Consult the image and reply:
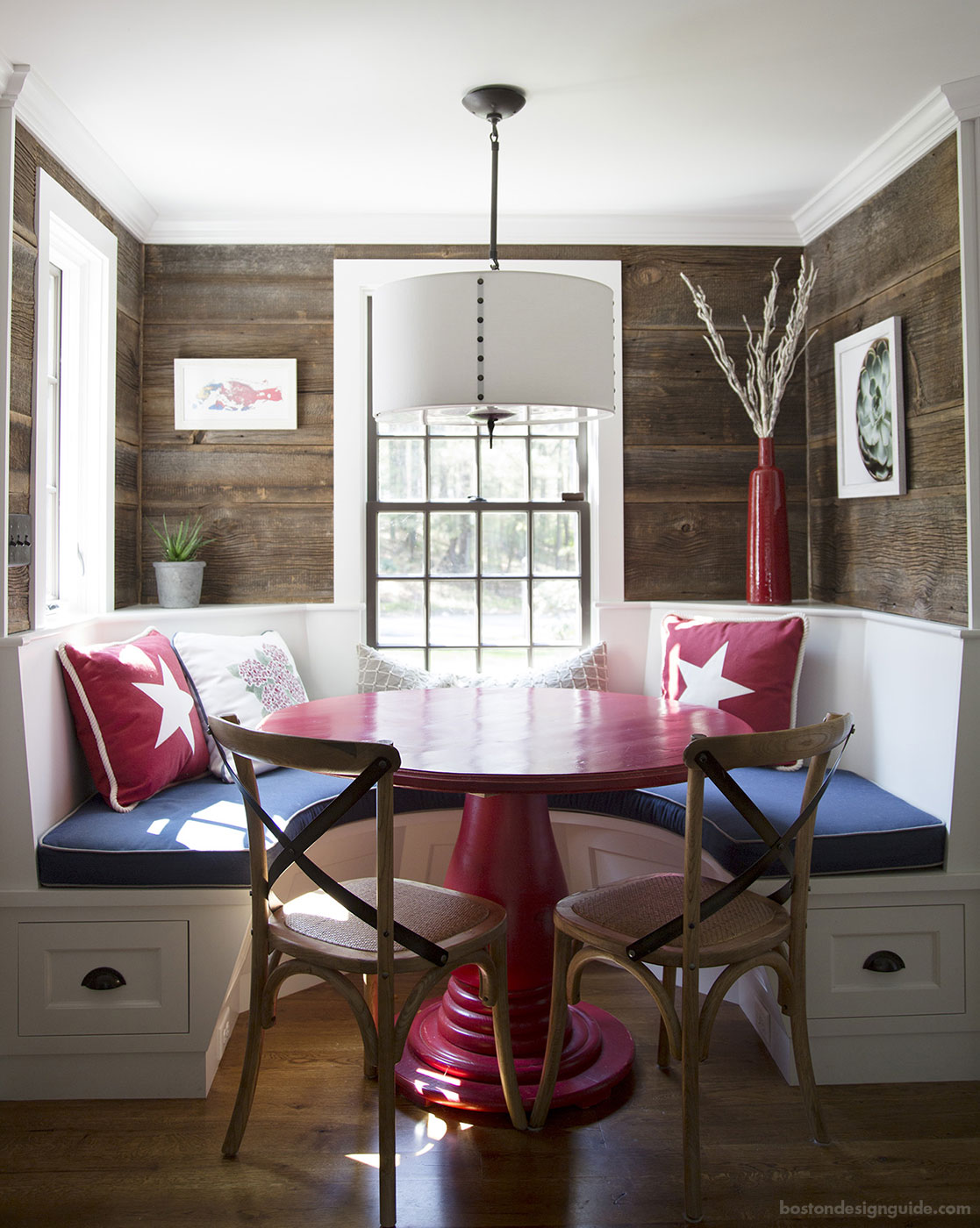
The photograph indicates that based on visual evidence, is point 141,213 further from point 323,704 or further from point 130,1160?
point 130,1160

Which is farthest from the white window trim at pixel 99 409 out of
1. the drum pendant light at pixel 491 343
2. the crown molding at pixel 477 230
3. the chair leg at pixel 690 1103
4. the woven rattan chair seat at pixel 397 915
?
the chair leg at pixel 690 1103

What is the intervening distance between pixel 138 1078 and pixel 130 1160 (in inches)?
12.1

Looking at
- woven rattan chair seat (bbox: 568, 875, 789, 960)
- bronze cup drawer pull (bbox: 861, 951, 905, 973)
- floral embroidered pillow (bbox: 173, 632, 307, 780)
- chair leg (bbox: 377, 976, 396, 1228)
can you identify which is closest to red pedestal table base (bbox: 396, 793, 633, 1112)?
woven rattan chair seat (bbox: 568, 875, 789, 960)

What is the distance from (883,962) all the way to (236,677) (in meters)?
2.00

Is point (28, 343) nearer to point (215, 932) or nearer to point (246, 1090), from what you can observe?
point (215, 932)

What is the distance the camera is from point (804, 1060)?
2168 millimetres

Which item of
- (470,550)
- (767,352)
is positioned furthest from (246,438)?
(767,352)

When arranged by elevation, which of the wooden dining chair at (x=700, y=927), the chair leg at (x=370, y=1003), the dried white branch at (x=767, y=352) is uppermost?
the dried white branch at (x=767, y=352)

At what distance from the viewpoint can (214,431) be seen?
151 inches

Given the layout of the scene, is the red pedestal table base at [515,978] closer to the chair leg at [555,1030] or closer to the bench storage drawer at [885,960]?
the chair leg at [555,1030]

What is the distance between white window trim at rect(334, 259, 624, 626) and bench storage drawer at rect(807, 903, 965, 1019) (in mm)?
1645

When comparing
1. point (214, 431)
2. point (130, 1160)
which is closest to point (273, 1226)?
point (130, 1160)

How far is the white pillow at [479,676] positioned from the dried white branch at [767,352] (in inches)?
40.7

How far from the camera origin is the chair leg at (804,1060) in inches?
85.0
